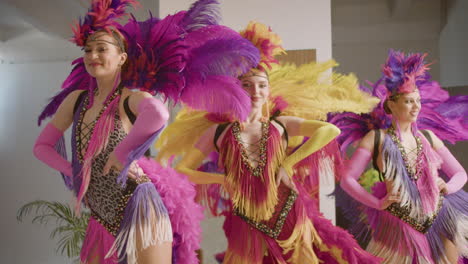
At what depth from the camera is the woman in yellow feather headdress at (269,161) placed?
2289 mm

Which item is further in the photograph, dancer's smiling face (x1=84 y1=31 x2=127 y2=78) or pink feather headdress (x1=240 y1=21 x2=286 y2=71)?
pink feather headdress (x1=240 y1=21 x2=286 y2=71)

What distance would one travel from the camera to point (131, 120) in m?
1.93

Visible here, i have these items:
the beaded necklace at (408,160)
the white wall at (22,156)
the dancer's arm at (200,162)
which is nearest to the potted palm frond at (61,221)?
the white wall at (22,156)

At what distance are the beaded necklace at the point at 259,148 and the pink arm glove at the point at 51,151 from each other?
0.74 metres

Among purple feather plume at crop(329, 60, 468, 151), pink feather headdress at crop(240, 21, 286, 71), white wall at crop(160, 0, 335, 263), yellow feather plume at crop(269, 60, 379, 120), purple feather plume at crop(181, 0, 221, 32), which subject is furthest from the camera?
white wall at crop(160, 0, 335, 263)

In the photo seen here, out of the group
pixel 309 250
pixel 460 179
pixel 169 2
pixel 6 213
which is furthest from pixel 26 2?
pixel 460 179

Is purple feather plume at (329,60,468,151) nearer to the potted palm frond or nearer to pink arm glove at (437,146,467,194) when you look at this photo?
pink arm glove at (437,146,467,194)

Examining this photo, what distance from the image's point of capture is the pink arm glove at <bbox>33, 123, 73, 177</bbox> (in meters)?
1.97

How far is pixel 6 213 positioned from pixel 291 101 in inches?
69.0

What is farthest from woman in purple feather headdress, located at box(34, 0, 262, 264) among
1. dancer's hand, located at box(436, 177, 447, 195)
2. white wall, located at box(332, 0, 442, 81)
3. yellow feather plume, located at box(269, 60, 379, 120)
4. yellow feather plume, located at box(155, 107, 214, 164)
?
white wall, located at box(332, 0, 442, 81)

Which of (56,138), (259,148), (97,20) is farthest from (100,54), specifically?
(259,148)

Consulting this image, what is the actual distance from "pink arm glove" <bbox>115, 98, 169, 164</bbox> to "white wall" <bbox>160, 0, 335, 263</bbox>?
154 cm

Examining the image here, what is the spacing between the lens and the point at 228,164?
235cm

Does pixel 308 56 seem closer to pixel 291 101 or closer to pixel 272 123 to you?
pixel 291 101
